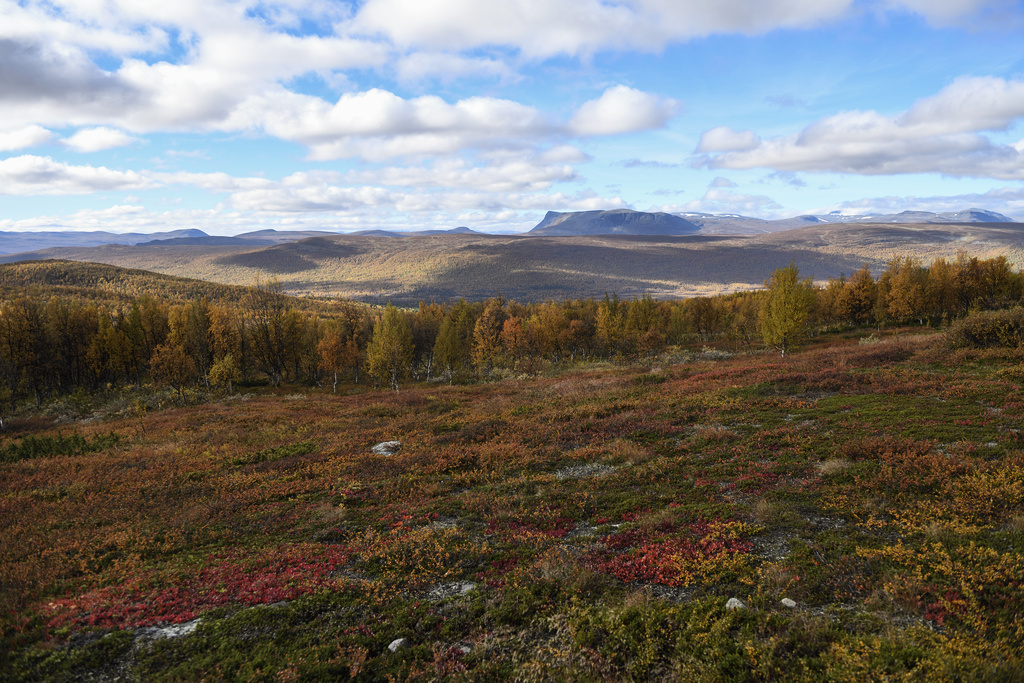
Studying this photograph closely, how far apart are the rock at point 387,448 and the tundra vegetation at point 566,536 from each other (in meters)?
0.54

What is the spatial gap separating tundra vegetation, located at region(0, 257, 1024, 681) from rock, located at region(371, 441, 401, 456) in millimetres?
540

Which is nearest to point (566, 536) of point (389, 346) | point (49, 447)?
point (49, 447)

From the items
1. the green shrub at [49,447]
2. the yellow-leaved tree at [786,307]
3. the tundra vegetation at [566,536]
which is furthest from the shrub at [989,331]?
the green shrub at [49,447]

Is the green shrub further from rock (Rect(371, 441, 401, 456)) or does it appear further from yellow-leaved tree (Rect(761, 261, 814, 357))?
yellow-leaved tree (Rect(761, 261, 814, 357))

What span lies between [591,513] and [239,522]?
11.9m

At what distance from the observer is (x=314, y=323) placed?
90312 millimetres

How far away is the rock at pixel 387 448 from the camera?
2262 cm

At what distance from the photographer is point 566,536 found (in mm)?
12406

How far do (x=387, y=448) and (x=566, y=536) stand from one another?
44.8 feet

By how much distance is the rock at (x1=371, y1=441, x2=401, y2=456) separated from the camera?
22.6 meters

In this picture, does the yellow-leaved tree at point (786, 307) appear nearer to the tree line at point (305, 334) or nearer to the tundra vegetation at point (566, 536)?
the tree line at point (305, 334)

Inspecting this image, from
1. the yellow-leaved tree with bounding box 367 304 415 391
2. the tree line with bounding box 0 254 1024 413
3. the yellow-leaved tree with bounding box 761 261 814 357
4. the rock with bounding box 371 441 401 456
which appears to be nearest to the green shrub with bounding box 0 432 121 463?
the rock with bounding box 371 441 401 456

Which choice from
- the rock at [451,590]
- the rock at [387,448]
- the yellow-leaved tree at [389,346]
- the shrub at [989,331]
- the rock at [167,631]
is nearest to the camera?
the rock at [167,631]

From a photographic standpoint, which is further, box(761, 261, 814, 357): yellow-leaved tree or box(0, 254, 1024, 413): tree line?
box(0, 254, 1024, 413): tree line
